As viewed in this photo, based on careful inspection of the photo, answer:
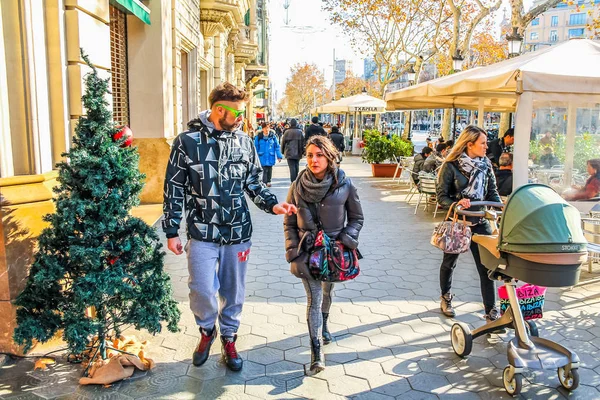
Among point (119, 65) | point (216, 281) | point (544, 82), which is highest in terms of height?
point (119, 65)

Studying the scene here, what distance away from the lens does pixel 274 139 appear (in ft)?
45.9

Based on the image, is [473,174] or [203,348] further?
[473,174]

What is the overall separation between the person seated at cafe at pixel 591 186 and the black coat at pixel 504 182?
95 centimetres

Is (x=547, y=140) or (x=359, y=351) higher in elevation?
(x=547, y=140)

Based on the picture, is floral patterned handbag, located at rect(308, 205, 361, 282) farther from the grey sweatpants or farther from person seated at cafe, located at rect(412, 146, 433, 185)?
person seated at cafe, located at rect(412, 146, 433, 185)

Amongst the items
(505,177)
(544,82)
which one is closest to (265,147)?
(505,177)

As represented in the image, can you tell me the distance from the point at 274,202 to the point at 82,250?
1355mm

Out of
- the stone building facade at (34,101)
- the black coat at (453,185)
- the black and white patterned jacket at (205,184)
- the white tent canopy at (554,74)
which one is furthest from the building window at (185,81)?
the black and white patterned jacket at (205,184)

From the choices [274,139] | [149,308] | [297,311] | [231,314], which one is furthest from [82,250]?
[274,139]

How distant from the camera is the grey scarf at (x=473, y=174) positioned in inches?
185

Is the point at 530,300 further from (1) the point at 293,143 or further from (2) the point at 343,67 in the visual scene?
(2) the point at 343,67

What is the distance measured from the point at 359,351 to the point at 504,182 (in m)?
4.83

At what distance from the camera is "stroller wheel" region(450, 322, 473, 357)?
4.00m

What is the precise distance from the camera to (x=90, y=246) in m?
3.42
